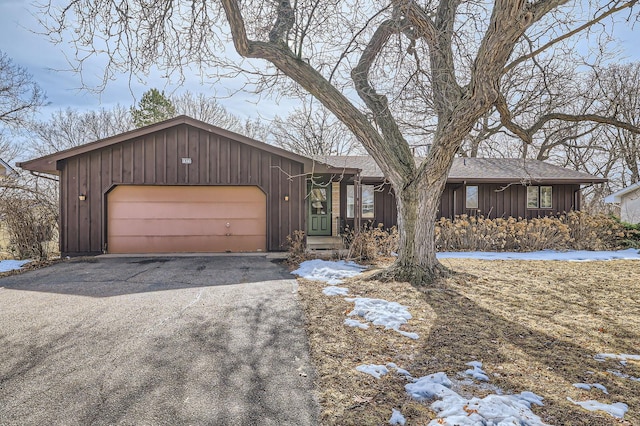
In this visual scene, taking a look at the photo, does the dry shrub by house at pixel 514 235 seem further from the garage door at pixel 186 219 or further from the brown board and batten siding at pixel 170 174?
the garage door at pixel 186 219

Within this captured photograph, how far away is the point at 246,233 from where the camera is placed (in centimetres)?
964

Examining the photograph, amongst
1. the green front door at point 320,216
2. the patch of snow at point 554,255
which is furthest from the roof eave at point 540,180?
the green front door at point 320,216

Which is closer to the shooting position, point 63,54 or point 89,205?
point 63,54

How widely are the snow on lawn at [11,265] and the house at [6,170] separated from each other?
2.96 metres

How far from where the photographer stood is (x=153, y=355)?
120 inches

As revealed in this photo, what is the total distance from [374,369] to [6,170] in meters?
12.6

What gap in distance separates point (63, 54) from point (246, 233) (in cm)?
574

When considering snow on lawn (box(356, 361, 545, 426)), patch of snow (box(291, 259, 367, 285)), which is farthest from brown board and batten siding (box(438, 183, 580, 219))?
snow on lawn (box(356, 361, 545, 426))

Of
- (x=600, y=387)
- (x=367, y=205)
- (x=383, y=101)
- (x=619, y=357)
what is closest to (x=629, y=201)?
(x=367, y=205)

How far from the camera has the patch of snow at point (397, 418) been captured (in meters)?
2.09

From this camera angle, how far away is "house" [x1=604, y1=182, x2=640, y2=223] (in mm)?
15406

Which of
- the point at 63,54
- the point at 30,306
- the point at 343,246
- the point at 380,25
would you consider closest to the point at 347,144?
the point at 343,246

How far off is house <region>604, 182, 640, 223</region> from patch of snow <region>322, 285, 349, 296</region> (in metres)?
17.1

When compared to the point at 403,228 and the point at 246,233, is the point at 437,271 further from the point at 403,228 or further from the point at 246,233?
the point at 246,233
